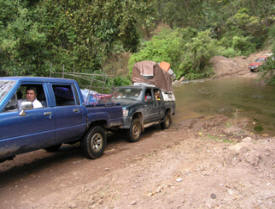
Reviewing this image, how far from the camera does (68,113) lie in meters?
5.78

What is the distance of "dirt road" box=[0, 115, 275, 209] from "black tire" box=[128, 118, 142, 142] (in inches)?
31.8

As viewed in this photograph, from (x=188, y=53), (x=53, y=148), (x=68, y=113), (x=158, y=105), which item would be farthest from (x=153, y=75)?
(x=188, y=53)

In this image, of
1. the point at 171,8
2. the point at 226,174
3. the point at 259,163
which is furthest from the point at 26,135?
the point at 171,8

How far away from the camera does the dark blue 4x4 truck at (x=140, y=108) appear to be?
336 inches

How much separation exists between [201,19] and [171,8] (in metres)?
6.70

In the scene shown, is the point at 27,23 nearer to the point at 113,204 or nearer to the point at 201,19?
the point at 113,204

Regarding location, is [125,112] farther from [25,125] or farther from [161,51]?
[161,51]

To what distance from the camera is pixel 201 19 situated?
2154 inches

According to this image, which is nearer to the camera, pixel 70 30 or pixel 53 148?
pixel 53 148

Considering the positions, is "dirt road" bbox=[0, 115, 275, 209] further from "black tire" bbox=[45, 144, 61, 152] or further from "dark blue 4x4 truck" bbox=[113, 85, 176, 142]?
"dark blue 4x4 truck" bbox=[113, 85, 176, 142]

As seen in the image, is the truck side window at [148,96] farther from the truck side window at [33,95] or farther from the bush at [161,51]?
the bush at [161,51]

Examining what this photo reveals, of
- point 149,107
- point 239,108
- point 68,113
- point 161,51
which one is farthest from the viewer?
point 161,51

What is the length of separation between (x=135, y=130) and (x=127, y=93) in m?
1.57

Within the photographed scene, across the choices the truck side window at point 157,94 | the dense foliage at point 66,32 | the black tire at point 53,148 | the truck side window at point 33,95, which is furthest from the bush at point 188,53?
the truck side window at point 33,95
